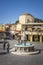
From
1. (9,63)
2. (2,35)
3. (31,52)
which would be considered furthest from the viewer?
(2,35)

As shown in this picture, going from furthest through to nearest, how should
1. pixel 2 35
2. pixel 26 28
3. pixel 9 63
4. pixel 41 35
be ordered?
pixel 2 35, pixel 26 28, pixel 41 35, pixel 9 63

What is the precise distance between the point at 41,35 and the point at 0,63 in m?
26.7

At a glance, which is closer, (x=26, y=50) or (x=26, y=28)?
(x=26, y=50)

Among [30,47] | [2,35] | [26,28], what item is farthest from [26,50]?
[2,35]

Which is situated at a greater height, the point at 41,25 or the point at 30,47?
the point at 41,25

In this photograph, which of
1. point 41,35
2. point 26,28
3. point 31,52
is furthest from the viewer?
point 26,28

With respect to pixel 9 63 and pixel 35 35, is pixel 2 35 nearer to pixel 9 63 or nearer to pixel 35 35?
pixel 35 35

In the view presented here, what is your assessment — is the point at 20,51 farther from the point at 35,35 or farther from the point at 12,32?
the point at 12,32

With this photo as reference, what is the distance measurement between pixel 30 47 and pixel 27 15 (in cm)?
3844

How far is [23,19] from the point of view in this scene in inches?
2099

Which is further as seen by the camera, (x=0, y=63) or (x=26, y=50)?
(x=26, y=50)

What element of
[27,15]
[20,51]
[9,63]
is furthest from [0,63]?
[27,15]

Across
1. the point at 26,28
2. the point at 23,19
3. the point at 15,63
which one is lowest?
the point at 15,63

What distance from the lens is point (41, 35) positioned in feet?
123
